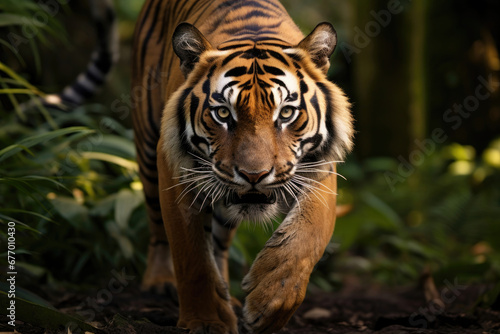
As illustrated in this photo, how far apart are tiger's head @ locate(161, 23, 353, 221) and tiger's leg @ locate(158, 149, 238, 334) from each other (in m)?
0.12

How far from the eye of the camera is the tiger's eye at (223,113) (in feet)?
9.01

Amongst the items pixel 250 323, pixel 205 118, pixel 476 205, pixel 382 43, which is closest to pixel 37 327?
pixel 250 323

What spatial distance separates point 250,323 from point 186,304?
0.56 m

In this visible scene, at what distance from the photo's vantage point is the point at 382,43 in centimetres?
861

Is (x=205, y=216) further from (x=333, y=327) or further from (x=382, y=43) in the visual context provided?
(x=382, y=43)

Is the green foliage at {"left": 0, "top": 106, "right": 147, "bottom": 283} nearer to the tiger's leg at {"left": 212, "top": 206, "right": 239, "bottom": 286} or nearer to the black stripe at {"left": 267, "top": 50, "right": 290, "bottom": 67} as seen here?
the tiger's leg at {"left": 212, "top": 206, "right": 239, "bottom": 286}

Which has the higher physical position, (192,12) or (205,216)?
(192,12)

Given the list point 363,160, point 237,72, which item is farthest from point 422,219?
point 237,72

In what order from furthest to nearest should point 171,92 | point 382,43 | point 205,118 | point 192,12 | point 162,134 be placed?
point 382,43
point 192,12
point 171,92
point 162,134
point 205,118

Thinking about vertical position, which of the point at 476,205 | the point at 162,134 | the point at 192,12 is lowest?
the point at 476,205

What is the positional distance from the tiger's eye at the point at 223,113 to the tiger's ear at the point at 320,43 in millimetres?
517

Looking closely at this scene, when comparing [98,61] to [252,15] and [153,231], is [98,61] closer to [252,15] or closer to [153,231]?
[153,231]

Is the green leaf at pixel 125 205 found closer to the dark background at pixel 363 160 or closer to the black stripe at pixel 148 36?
the dark background at pixel 363 160

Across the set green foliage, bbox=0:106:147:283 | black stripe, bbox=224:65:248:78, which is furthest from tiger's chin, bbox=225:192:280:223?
green foliage, bbox=0:106:147:283
